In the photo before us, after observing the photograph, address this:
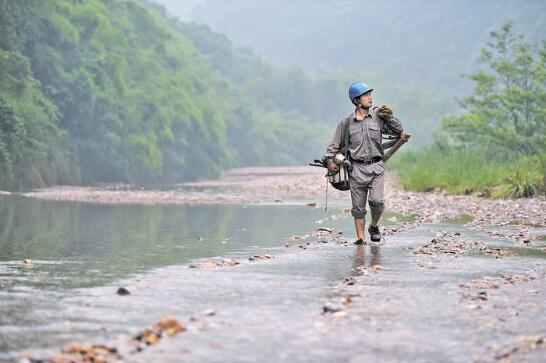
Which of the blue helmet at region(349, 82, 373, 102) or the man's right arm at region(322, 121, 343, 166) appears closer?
the blue helmet at region(349, 82, 373, 102)

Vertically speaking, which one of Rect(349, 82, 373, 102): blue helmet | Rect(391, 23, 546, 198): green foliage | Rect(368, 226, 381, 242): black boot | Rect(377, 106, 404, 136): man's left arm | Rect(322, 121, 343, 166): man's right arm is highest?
Rect(391, 23, 546, 198): green foliage

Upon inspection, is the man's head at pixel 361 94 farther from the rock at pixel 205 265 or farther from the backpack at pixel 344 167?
the rock at pixel 205 265

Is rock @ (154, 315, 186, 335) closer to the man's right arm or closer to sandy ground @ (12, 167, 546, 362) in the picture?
sandy ground @ (12, 167, 546, 362)

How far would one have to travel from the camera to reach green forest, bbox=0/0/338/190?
4262cm

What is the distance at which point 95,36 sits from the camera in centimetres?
5906

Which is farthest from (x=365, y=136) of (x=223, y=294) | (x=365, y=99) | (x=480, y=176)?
(x=480, y=176)

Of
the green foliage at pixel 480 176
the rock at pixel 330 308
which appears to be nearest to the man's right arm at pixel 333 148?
the rock at pixel 330 308

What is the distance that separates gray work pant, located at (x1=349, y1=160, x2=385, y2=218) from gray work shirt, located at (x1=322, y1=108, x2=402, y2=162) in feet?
0.49

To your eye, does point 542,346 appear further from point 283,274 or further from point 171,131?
point 171,131

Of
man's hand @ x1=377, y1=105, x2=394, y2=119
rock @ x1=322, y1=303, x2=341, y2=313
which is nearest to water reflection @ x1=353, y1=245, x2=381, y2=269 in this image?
man's hand @ x1=377, y1=105, x2=394, y2=119

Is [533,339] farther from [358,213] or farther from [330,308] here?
[358,213]

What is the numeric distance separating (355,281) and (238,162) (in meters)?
101

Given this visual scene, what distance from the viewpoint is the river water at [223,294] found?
19.2 ft

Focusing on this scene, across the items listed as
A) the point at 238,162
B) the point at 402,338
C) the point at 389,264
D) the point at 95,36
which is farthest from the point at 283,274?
the point at 238,162
